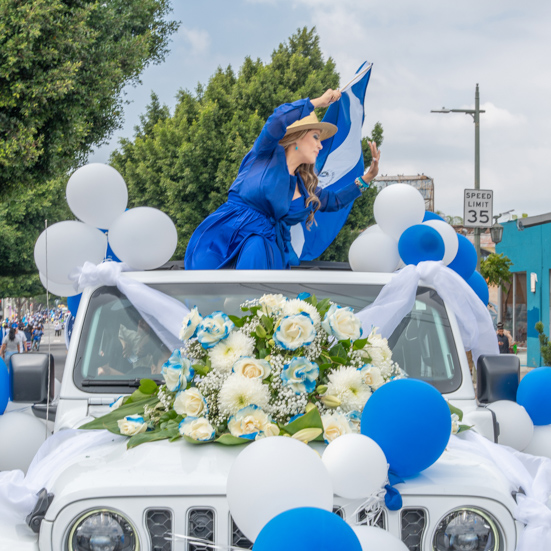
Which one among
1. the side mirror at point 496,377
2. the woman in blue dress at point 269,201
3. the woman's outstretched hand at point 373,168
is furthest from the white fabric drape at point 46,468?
the woman's outstretched hand at point 373,168

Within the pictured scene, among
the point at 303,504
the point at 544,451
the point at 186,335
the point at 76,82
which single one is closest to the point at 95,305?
the point at 186,335

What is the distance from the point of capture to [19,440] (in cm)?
347

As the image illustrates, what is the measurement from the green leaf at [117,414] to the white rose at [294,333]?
593mm

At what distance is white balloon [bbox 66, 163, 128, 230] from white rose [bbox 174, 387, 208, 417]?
2030 mm

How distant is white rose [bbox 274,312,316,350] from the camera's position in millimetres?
2627

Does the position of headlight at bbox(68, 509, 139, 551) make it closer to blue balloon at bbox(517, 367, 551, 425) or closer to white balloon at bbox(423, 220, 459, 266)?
blue balloon at bbox(517, 367, 551, 425)

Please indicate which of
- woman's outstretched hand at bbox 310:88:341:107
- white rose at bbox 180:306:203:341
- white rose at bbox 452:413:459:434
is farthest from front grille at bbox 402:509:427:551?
woman's outstretched hand at bbox 310:88:341:107

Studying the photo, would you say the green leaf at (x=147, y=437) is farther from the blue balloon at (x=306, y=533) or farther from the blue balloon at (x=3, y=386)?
the blue balloon at (x=3, y=386)

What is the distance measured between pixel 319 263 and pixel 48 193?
22.1 metres

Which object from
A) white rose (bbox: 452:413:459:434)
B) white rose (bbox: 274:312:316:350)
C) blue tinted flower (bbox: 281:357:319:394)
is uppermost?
white rose (bbox: 274:312:316:350)

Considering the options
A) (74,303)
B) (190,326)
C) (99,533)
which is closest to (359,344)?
(190,326)

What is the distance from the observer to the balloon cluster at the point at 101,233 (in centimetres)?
399

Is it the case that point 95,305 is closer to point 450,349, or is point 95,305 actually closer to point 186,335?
point 186,335

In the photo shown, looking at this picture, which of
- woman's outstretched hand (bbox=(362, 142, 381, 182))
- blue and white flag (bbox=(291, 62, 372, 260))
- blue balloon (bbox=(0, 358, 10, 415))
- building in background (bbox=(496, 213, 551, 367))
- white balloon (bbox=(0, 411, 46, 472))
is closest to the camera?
white balloon (bbox=(0, 411, 46, 472))
